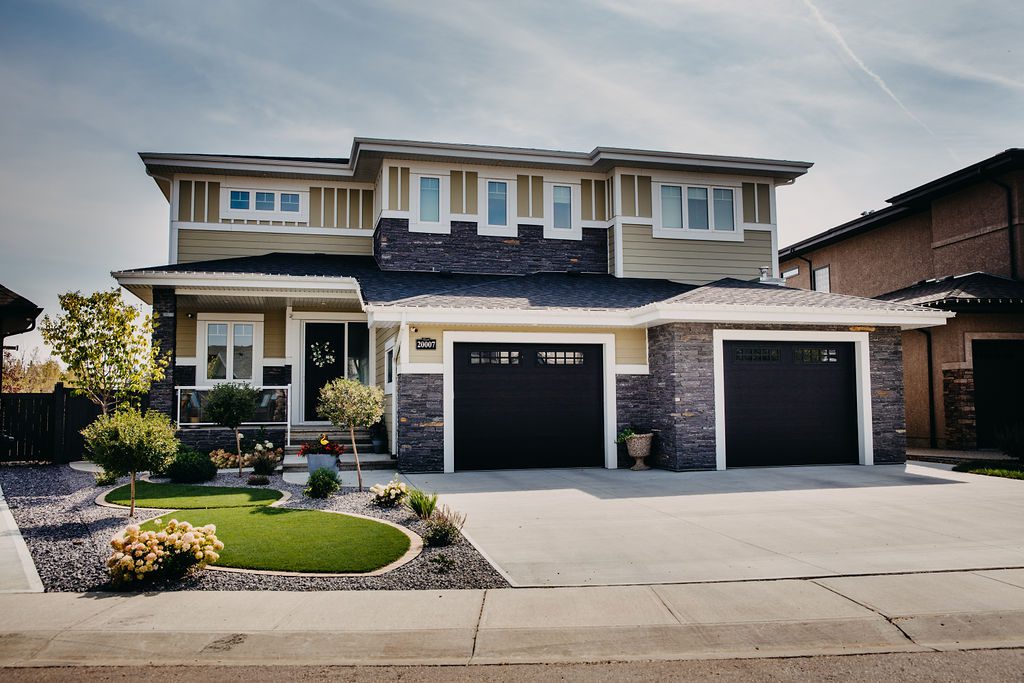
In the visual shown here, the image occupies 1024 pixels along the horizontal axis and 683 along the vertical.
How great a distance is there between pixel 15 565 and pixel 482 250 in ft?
40.3

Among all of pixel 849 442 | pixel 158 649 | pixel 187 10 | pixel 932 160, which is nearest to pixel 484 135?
pixel 187 10

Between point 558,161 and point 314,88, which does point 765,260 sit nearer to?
point 558,161

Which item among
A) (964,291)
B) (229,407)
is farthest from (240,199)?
(964,291)

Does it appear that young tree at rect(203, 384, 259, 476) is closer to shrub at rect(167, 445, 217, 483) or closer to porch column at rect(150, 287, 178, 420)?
shrub at rect(167, 445, 217, 483)

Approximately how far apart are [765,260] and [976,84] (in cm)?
581

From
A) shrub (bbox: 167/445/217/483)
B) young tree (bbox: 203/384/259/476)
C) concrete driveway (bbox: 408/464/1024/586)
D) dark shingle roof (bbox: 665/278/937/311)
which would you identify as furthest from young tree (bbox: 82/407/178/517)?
dark shingle roof (bbox: 665/278/937/311)

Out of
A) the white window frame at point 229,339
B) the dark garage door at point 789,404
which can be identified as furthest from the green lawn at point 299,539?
the white window frame at point 229,339

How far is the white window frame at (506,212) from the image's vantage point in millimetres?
17797

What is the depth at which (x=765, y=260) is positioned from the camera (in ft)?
61.9

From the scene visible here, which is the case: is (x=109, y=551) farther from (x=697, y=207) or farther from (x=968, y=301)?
(x=968, y=301)

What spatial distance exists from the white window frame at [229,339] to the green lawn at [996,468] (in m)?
15.2

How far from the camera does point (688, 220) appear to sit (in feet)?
60.9

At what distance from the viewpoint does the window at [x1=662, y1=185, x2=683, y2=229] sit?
1844 cm

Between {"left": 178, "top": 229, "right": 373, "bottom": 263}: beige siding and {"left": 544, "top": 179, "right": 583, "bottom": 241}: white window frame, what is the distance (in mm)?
4650
